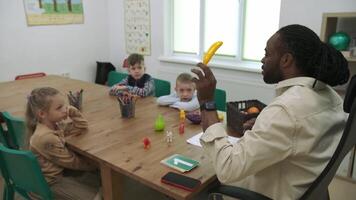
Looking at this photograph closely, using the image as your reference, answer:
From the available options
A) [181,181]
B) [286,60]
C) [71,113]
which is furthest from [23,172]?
[286,60]

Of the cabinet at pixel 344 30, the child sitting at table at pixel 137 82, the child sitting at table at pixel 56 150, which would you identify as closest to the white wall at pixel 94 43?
the cabinet at pixel 344 30

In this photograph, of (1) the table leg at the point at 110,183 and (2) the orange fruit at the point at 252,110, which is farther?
(2) the orange fruit at the point at 252,110

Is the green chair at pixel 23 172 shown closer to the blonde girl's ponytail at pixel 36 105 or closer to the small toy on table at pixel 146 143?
the blonde girl's ponytail at pixel 36 105

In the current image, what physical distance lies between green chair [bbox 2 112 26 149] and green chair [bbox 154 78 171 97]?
1225 mm

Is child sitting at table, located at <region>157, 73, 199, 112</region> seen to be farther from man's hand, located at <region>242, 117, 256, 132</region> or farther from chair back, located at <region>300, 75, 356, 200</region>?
chair back, located at <region>300, 75, 356, 200</region>

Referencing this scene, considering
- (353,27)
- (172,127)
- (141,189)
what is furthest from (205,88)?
(353,27)

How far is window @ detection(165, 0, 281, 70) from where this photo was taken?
11.0 ft

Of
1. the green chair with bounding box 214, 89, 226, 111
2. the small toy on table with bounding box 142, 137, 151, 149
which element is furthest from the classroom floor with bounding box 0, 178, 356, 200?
the green chair with bounding box 214, 89, 226, 111

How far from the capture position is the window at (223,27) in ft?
11.0

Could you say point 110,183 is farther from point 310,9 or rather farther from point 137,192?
point 310,9

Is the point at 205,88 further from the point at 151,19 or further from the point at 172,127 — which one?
the point at 151,19

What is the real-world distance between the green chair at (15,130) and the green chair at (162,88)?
1225 millimetres

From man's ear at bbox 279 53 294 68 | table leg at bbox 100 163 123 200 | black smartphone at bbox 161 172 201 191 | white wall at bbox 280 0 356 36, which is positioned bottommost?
table leg at bbox 100 163 123 200

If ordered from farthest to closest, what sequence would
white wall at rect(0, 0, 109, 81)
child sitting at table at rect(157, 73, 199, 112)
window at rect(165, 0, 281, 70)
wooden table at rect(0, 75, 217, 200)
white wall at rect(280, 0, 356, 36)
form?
white wall at rect(0, 0, 109, 81), window at rect(165, 0, 281, 70), white wall at rect(280, 0, 356, 36), child sitting at table at rect(157, 73, 199, 112), wooden table at rect(0, 75, 217, 200)
